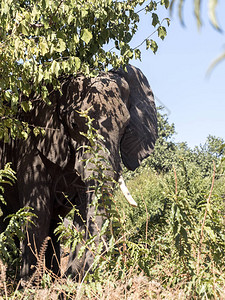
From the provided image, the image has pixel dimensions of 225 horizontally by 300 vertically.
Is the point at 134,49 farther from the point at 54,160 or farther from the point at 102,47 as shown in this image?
the point at 54,160

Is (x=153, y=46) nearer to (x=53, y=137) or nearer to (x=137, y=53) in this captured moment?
(x=137, y=53)

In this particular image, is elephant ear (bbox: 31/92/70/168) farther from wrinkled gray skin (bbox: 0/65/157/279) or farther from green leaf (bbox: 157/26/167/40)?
green leaf (bbox: 157/26/167/40)

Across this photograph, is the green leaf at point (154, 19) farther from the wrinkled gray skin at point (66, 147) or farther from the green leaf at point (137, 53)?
the wrinkled gray skin at point (66, 147)

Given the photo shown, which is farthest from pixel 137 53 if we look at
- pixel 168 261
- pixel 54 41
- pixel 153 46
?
pixel 168 261

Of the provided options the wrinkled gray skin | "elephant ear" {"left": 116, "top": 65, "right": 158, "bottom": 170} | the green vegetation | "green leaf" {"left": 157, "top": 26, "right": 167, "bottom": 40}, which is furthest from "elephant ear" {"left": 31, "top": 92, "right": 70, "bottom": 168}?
the green vegetation

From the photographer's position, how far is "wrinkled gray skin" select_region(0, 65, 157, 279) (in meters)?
5.16

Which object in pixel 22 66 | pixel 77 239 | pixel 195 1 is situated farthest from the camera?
pixel 22 66

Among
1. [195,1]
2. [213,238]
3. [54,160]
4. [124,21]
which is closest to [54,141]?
[54,160]

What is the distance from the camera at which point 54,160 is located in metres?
5.43

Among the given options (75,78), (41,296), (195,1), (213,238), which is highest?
(75,78)

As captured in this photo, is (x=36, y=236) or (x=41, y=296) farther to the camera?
(x=36, y=236)

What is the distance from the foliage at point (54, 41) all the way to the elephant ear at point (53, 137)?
236 mm

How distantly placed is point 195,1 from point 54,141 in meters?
4.98

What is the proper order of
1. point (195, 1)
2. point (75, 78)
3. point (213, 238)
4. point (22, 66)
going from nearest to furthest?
point (195, 1), point (213, 238), point (22, 66), point (75, 78)
